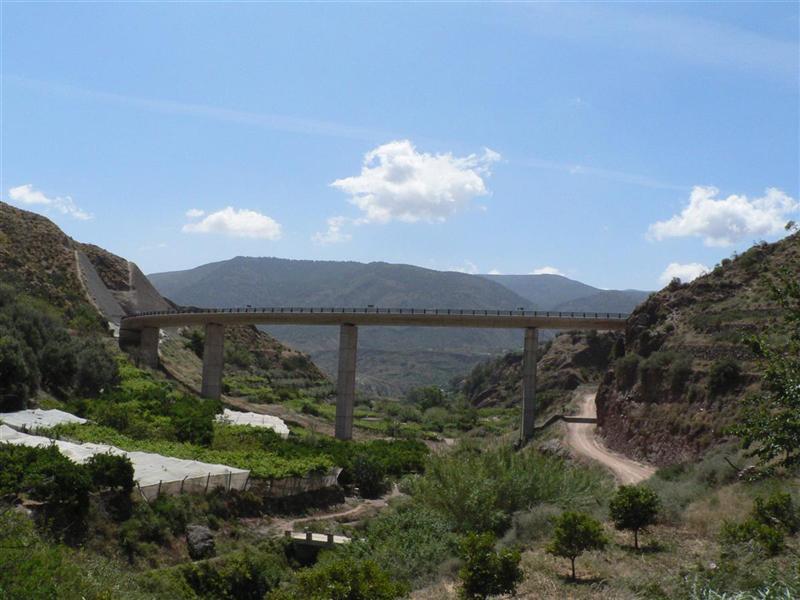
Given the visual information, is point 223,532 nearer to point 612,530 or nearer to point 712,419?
point 612,530

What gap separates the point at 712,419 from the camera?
4131cm

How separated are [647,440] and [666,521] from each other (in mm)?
26606

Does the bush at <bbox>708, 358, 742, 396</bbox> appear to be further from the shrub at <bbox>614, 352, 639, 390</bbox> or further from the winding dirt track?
the shrub at <bbox>614, 352, 639, 390</bbox>

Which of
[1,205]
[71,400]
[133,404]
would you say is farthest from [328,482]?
[1,205]

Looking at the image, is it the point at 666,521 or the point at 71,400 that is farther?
the point at 71,400

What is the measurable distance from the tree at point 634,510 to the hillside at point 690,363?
22015 millimetres

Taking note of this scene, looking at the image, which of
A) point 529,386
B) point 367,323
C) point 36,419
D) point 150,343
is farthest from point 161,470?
point 150,343

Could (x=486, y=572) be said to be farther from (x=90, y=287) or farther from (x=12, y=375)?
(x=90, y=287)

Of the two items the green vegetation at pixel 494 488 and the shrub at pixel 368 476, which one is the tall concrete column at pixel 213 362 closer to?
the shrub at pixel 368 476

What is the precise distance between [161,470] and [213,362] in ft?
133

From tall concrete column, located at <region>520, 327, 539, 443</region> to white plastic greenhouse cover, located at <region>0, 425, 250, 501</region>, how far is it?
3055 cm

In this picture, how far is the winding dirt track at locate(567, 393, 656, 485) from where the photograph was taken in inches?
1630

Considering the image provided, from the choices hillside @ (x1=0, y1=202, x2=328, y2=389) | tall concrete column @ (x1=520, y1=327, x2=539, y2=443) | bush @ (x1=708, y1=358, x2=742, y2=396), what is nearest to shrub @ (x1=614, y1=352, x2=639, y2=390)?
tall concrete column @ (x1=520, y1=327, x2=539, y2=443)

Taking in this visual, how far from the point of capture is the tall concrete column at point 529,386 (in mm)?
60403
